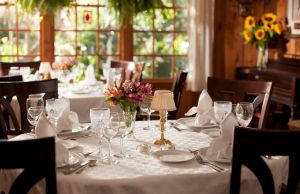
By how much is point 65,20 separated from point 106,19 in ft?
1.45

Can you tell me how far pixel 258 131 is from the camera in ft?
5.23

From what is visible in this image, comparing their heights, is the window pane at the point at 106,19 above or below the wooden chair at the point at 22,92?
above

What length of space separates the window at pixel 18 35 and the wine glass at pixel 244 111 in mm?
3586

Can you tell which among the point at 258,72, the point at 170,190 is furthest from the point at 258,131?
the point at 258,72

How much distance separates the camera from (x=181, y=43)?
18.6ft

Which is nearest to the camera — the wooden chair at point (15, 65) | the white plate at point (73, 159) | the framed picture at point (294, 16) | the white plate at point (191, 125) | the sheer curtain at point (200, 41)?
the white plate at point (73, 159)

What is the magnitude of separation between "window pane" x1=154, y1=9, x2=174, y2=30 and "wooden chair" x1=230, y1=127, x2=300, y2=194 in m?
4.06

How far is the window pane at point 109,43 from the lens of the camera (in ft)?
18.3

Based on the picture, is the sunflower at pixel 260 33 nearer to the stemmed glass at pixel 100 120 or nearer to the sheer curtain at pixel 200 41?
the sheer curtain at pixel 200 41

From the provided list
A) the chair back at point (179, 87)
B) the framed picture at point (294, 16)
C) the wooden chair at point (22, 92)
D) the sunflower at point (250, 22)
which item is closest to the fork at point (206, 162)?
the wooden chair at point (22, 92)

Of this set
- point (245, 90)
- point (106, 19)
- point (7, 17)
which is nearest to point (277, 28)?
point (106, 19)

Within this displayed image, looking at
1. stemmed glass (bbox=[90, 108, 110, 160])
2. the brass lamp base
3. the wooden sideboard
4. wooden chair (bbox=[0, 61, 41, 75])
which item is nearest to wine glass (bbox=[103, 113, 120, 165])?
stemmed glass (bbox=[90, 108, 110, 160])

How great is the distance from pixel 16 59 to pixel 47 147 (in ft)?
13.5

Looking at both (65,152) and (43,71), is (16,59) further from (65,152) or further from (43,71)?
(65,152)
